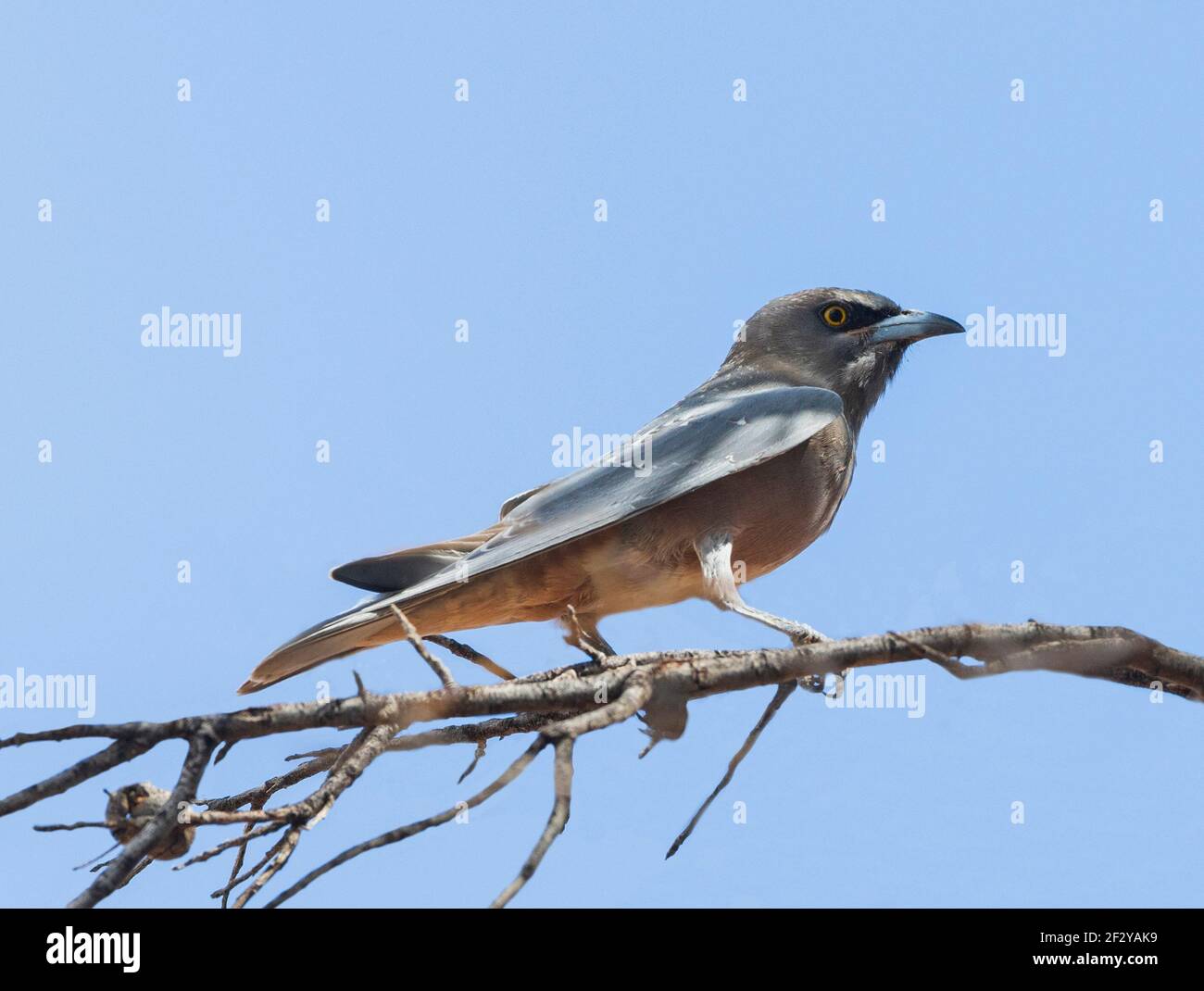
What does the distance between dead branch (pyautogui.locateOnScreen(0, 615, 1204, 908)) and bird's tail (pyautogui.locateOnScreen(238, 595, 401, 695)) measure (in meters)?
0.68

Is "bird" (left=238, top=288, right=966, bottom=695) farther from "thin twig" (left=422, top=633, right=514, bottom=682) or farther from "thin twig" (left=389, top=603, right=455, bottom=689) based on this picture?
"thin twig" (left=389, top=603, right=455, bottom=689)

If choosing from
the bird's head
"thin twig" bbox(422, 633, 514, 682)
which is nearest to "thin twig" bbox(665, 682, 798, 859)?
"thin twig" bbox(422, 633, 514, 682)

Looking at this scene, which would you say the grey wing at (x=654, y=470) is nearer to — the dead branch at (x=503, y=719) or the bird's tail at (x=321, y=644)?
the bird's tail at (x=321, y=644)

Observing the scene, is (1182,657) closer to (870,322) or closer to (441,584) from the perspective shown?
(441,584)

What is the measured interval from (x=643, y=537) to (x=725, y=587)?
0.45m

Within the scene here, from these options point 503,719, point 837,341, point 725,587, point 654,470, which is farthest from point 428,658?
point 837,341

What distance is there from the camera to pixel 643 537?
539 cm

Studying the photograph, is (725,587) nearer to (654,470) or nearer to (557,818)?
(654,470)

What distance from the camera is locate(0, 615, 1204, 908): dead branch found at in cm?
281

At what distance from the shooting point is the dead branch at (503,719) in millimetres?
2809

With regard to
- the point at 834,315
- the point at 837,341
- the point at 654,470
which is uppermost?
the point at 834,315

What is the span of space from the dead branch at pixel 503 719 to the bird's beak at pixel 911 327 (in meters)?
2.88

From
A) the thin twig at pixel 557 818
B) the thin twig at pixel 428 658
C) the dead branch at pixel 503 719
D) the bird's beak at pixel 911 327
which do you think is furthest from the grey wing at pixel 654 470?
the thin twig at pixel 557 818

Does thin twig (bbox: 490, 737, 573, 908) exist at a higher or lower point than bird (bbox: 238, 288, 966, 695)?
lower
